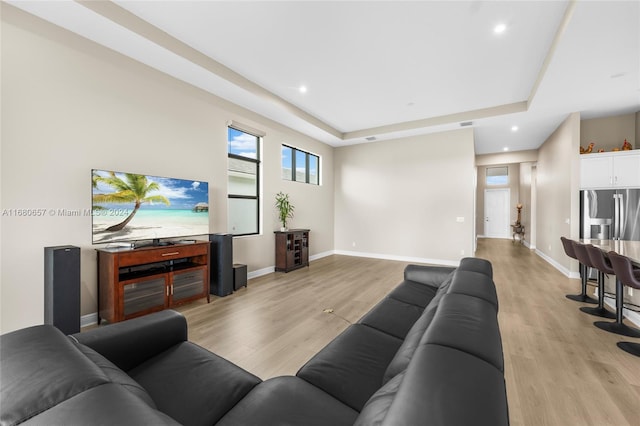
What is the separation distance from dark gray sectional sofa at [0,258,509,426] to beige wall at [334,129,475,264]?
14.8 ft

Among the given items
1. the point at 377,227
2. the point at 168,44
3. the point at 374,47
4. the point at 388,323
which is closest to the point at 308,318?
the point at 388,323

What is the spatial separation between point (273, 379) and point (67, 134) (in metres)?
3.27

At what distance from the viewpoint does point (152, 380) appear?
1.29 meters

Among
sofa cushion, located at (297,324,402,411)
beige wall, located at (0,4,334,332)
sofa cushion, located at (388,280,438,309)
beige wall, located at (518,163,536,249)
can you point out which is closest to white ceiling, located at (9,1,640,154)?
beige wall, located at (0,4,334,332)

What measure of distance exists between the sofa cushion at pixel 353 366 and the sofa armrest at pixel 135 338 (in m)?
0.83

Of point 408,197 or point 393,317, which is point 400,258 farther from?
point 393,317

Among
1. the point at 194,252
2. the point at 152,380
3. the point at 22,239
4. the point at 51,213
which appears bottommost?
the point at 152,380

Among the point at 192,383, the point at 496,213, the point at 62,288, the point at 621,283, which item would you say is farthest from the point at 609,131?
the point at 62,288

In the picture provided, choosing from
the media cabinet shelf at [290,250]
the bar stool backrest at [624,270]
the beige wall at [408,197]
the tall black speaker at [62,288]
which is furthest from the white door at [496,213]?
the tall black speaker at [62,288]

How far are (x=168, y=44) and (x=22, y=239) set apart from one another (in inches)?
97.1

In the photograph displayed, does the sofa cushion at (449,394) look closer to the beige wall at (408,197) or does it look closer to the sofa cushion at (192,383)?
the sofa cushion at (192,383)

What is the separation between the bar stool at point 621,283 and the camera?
8.04 feet

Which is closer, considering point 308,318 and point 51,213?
point 51,213

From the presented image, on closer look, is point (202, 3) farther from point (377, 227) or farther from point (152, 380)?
point (377, 227)
